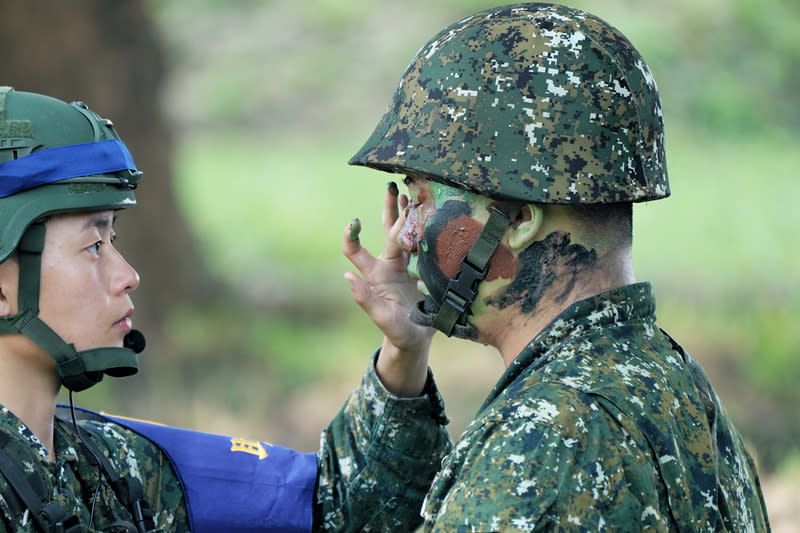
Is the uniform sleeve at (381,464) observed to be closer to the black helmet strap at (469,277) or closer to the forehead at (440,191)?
the black helmet strap at (469,277)

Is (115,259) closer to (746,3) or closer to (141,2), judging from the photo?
(141,2)

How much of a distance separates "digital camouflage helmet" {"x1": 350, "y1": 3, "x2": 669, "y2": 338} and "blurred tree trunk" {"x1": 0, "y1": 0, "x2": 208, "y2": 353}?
7.03 metres

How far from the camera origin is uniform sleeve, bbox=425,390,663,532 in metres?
2.54

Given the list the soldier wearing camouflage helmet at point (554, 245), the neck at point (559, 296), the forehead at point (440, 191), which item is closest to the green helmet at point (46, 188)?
the soldier wearing camouflage helmet at point (554, 245)

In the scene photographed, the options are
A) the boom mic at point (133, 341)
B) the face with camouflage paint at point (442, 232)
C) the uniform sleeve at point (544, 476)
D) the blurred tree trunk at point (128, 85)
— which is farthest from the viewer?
the blurred tree trunk at point (128, 85)

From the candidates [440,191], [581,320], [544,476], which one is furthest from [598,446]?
[440,191]

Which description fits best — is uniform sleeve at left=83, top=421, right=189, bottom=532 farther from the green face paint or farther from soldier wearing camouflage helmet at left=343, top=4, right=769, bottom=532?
soldier wearing camouflage helmet at left=343, top=4, right=769, bottom=532

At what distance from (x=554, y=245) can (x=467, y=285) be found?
30 centimetres

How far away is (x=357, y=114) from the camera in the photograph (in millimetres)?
17047

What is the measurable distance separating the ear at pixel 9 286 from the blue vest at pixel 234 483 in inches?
27.8

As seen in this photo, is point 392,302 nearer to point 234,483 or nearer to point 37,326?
point 234,483

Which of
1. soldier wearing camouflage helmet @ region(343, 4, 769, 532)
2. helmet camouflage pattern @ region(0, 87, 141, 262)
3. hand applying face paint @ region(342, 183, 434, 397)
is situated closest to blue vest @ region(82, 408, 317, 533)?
hand applying face paint @ region(342, 183, 434, 397)

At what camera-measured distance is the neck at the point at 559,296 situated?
3.05m

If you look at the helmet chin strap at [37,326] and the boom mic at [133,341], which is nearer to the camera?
the helmet chin strap at [37,326]
